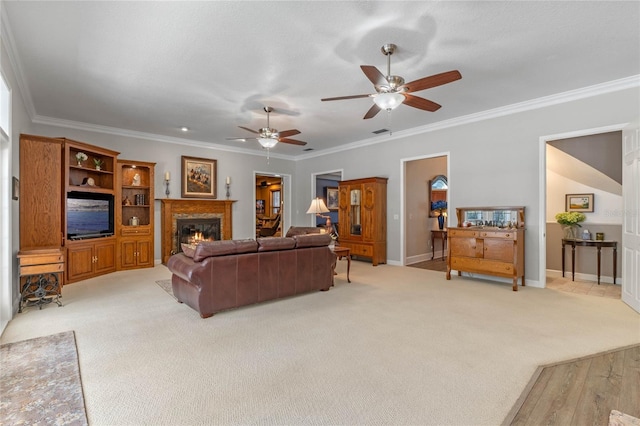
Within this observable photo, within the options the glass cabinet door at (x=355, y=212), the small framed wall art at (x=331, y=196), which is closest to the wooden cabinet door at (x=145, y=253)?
the glass cabinet door at (x=355, y=212)

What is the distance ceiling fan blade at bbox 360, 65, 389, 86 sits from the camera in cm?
285

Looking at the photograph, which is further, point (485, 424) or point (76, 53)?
point (76, 53)

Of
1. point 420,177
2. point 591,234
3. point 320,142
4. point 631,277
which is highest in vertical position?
point 320,142

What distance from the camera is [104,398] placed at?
205cm

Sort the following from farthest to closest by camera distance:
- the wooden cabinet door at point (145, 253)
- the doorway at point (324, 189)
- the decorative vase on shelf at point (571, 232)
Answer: the doorway at point (324, 189) < the wooden cabinet door at point (145, 253) < the decorative vase on shelf at point (571, 232)

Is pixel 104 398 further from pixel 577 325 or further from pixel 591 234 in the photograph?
pixel 591 234

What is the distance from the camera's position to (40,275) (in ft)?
13.4

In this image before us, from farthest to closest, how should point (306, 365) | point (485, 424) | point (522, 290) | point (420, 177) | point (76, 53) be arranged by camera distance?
point (420, 177), point (522, 290), point (76, 53), point (306, 365), point (485, 424)

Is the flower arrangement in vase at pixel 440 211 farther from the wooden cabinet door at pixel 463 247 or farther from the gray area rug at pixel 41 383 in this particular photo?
the gray area rug at pixel 41 383

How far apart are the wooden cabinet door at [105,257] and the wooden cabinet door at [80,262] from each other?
0.14 meters

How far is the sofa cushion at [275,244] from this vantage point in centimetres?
401

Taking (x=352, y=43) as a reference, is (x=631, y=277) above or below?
below

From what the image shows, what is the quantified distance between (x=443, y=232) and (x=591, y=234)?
2930 millimetres

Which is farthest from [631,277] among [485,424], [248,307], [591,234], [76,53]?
[76,53]
